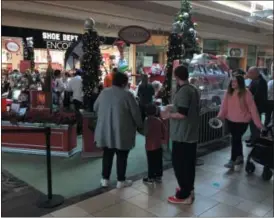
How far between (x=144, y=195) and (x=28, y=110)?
268 centimetres

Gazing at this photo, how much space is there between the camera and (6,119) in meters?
4.96

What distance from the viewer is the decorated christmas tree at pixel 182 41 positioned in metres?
5.90

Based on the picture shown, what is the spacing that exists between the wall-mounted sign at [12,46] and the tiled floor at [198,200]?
25.5 ft

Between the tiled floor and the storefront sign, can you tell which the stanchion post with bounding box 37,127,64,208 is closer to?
the tiled floor

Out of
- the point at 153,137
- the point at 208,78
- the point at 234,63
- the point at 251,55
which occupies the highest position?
the point at 251,55

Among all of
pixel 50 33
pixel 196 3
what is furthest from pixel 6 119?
pixel 196 3

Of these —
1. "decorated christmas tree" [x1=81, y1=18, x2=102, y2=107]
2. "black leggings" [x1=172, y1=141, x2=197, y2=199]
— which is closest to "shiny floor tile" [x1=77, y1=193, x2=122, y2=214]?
"black leggings" [x1=172, y1=141, x2=197, y2=199]

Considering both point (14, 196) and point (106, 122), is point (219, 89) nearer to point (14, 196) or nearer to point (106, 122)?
point (106, 122)

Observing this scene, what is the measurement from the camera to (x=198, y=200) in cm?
317

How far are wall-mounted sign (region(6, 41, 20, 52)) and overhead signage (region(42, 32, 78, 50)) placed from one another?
0.95 m

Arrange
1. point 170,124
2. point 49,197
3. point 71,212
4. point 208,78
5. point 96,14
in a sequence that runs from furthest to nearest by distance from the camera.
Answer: point 96,14
point 208,78
point 49,197
point 170,124
point 71,212

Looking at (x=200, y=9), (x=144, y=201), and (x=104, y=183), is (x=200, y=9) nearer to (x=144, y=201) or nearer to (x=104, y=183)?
(x=104, y=183)

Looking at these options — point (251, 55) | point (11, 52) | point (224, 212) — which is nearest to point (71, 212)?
point (224, 212)

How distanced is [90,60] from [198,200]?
116 inches
